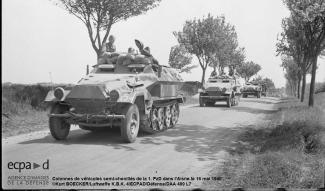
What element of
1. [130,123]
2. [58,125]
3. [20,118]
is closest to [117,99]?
[130,123]

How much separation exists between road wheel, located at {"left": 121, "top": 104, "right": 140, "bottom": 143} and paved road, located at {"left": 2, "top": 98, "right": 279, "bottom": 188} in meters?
0.19

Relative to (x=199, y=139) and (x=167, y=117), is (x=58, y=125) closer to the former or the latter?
(x=199, y=139)

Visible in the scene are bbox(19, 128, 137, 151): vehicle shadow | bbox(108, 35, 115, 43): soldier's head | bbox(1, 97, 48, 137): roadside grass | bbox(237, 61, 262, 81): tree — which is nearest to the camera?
bbox(19, 128, 137, 151): vehicle shadow

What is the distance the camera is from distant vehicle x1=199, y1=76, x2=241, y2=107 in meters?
22.3

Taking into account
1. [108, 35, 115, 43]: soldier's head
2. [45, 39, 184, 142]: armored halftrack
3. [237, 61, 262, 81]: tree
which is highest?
[237, 61, 262, 81]: tree

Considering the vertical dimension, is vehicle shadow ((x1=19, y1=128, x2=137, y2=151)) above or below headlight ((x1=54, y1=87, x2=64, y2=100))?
below

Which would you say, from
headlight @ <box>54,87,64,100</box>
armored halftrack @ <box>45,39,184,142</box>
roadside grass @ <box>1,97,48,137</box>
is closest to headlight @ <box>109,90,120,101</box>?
armored halftrack @ <box>45,39,184,142</box>

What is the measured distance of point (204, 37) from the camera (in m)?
39.1

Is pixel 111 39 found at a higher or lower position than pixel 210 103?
higher

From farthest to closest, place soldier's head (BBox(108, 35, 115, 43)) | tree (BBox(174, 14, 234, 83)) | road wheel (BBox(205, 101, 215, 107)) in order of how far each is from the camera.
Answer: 1. tree (BBox(174, 14, 234, 83))
2. road wheel (BBox(205, 101, 215, 107))
3. soldier's head (BBox(108, 35, 115, 43))

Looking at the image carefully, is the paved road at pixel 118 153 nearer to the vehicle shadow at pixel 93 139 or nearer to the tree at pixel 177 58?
the vehicle shadow at pixel 93 139

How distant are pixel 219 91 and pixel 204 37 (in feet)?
58.1

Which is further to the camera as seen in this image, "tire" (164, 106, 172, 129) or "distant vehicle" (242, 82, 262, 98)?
"distant vehicle" (242, 82, 262, 98)

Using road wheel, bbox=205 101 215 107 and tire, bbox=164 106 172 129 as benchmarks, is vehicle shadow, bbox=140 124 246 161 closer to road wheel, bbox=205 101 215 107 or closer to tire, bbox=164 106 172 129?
tire, bbox=164 106 172 129
